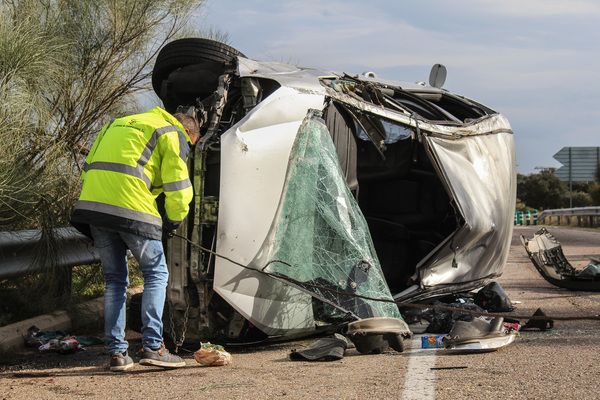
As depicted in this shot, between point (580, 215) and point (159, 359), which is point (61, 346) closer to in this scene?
point (159, 359)

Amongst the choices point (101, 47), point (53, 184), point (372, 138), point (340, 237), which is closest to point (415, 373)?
point (340, 237)

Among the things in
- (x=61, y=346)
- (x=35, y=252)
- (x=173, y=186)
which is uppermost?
(x=173, y=186)

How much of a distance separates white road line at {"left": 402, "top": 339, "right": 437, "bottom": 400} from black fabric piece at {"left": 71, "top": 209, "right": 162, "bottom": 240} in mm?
1853

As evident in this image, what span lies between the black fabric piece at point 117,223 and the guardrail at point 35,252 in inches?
47.6

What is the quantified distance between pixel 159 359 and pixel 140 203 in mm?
1006

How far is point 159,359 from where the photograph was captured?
20.6ft

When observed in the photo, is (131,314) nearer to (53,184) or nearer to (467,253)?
(53,184)

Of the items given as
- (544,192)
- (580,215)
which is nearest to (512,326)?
(580,215)

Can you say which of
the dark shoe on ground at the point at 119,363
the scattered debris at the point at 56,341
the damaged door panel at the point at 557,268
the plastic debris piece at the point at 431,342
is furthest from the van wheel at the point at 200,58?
the damaged door panel at the point at 557,268

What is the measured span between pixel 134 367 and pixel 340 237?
5.55 feet

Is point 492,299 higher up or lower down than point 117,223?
lower down

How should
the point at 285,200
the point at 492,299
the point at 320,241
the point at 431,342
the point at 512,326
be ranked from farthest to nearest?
the point at 492,299 → the point at 512,326 → the point at 431,342 → the point at 320,241 → the point at 285,200

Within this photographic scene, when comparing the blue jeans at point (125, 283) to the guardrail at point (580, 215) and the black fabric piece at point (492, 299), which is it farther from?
the guardrail at point (580, 215)

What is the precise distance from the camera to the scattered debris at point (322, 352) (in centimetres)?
656
